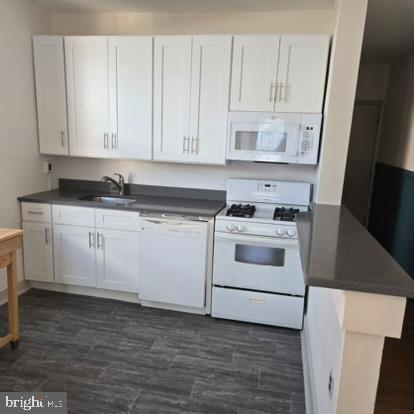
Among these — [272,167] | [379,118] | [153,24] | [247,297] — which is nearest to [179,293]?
[247,297]

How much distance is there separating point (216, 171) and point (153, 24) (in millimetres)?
1471

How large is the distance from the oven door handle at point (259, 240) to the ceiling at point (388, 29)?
1.88 m

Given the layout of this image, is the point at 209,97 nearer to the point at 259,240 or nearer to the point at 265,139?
the point at 265,139

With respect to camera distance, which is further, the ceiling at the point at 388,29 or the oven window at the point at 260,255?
the oven window at the point at 260,255

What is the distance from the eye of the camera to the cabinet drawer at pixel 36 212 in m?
3.15

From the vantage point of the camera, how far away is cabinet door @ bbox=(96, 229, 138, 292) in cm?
306

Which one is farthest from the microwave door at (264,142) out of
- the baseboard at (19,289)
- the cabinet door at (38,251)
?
the baseboard at (19,289)

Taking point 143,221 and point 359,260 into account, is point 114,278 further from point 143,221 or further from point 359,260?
point 359,260

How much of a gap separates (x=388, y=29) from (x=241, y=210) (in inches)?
81.0

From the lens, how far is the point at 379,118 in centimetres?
482

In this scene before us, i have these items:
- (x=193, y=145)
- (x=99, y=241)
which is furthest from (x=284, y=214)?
(x=99, y=241)

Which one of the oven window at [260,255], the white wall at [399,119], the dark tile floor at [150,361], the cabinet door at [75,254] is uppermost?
the white wall at [399,119]

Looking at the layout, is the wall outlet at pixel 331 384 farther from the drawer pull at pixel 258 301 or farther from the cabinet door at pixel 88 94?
the cabinet door at pixel 88 94

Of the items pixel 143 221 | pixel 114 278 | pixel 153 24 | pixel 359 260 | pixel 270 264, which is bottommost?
pixel 114 278
